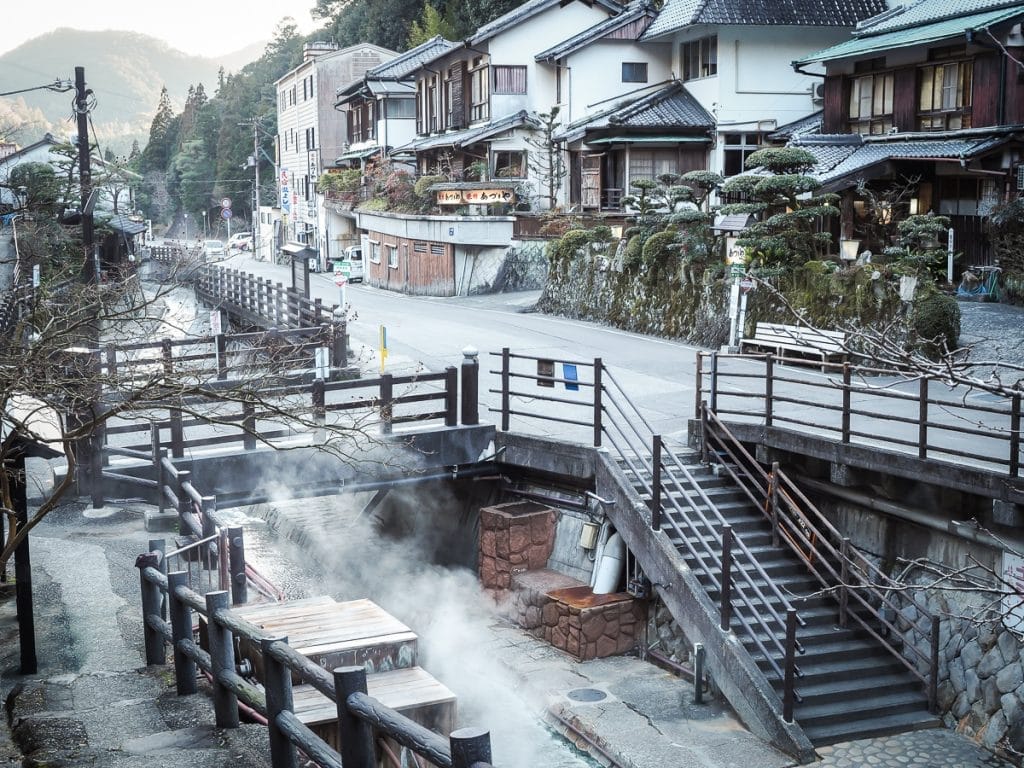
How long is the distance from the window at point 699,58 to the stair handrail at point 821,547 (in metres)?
26.2

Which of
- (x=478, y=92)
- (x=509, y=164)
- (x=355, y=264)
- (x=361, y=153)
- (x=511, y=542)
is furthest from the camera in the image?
(x=361, y=153)

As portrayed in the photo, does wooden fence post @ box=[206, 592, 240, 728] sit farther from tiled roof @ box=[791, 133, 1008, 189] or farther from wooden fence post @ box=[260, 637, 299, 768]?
tiled roof @ box=[791, 133, 1008, 189]

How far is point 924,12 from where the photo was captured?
30.3 metres

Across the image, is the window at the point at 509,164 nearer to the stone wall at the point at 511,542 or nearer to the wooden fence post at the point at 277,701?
the stone wall at the point at 511,542

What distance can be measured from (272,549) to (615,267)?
13505 millimetres

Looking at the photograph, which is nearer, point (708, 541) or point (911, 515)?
point (911, 515)

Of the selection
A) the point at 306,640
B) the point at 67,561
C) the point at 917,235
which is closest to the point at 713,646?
the point at 306,640

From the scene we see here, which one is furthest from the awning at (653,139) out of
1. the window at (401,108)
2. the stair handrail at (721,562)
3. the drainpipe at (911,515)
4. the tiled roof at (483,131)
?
the drainpipe at (911,515)

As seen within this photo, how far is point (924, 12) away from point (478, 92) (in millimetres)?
22470

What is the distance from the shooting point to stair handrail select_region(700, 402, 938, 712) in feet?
42.5

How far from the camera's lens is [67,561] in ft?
46.0

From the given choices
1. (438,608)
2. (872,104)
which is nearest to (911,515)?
(438,608)

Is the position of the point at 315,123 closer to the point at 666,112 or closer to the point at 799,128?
the point at 666,112

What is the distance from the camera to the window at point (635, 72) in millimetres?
43219
